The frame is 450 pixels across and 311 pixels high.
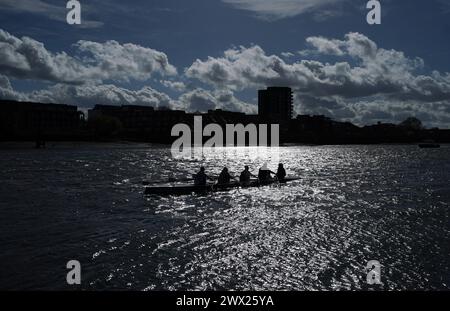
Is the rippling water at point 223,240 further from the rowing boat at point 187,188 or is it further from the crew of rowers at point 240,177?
the crew of rowers at point 240,177

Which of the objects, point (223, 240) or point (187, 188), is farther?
point (187, 188)

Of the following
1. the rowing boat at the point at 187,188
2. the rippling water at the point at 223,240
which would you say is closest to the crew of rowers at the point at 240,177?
the rowing boat at the point at 187,188

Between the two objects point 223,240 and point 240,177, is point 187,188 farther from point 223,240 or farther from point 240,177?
point 223,240

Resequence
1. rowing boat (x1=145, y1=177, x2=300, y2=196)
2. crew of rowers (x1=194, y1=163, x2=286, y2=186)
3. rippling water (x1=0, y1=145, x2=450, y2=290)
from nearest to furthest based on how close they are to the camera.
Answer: rippling water (x1=0, y1=145, x2=450, y2=290), rowing boat (x1=145, y1=177, x2=300, y2=196), crew of rowers (x1=194, y1=163, x2=286, y2=186)

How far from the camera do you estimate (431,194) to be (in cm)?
4384

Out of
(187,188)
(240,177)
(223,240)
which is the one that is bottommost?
(223,240)

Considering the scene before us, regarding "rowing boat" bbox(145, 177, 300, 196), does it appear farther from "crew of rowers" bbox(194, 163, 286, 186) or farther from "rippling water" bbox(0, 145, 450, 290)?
"rippling water" bbox(0, 145, 450, 290)

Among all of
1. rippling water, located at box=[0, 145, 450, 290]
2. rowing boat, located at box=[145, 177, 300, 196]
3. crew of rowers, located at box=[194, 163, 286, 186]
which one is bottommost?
rippling water, located at box=[0, 145, 450, 290]

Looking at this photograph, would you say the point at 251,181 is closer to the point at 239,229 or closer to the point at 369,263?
the point at 239,229

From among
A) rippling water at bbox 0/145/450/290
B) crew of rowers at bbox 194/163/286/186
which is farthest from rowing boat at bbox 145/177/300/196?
rippling water at bbox 0/145/450/290

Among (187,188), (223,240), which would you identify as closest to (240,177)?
(187,188)

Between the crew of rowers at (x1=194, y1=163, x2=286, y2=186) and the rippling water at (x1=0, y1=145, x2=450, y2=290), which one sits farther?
the crew of rowers at (x1=194, y1=163, x2=286, y2=186)
